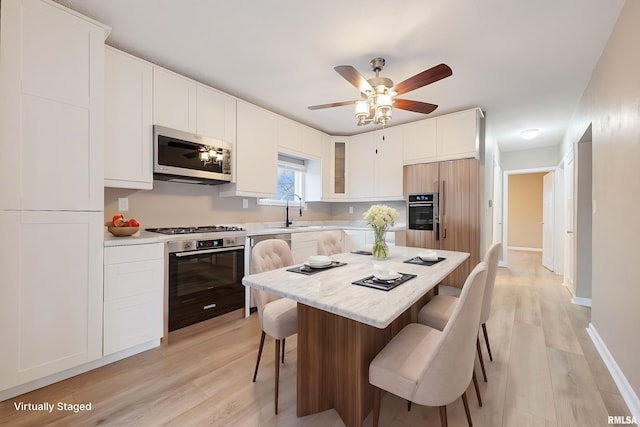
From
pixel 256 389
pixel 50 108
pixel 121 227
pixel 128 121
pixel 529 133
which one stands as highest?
pixel 529 133

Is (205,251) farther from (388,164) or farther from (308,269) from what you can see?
(388,164)

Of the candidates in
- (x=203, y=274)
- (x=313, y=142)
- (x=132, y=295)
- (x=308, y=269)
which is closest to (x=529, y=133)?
(x=313, y=142)

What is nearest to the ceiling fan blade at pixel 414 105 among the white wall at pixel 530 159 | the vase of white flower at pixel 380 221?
the vase of white flower at pixel 380 221

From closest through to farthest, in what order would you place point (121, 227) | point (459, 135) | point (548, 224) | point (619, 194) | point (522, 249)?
point (619, 194) → point (121, 227) → point (459, 135) → point (548, 224) → point (522, 249)

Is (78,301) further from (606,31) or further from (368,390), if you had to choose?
(606,31)

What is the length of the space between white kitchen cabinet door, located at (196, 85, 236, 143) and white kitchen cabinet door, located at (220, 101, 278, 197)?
0.10 m

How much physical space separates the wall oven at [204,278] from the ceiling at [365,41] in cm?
166

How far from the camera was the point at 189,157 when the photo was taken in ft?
9.03

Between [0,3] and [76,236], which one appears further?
[76,236]

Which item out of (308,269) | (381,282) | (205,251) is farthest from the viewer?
(205,251)

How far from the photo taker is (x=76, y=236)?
6.17 ft

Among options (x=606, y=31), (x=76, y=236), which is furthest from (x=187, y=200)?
(x=606, y=31)

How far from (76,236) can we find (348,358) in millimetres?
1937

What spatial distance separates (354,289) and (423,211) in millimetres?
3018
